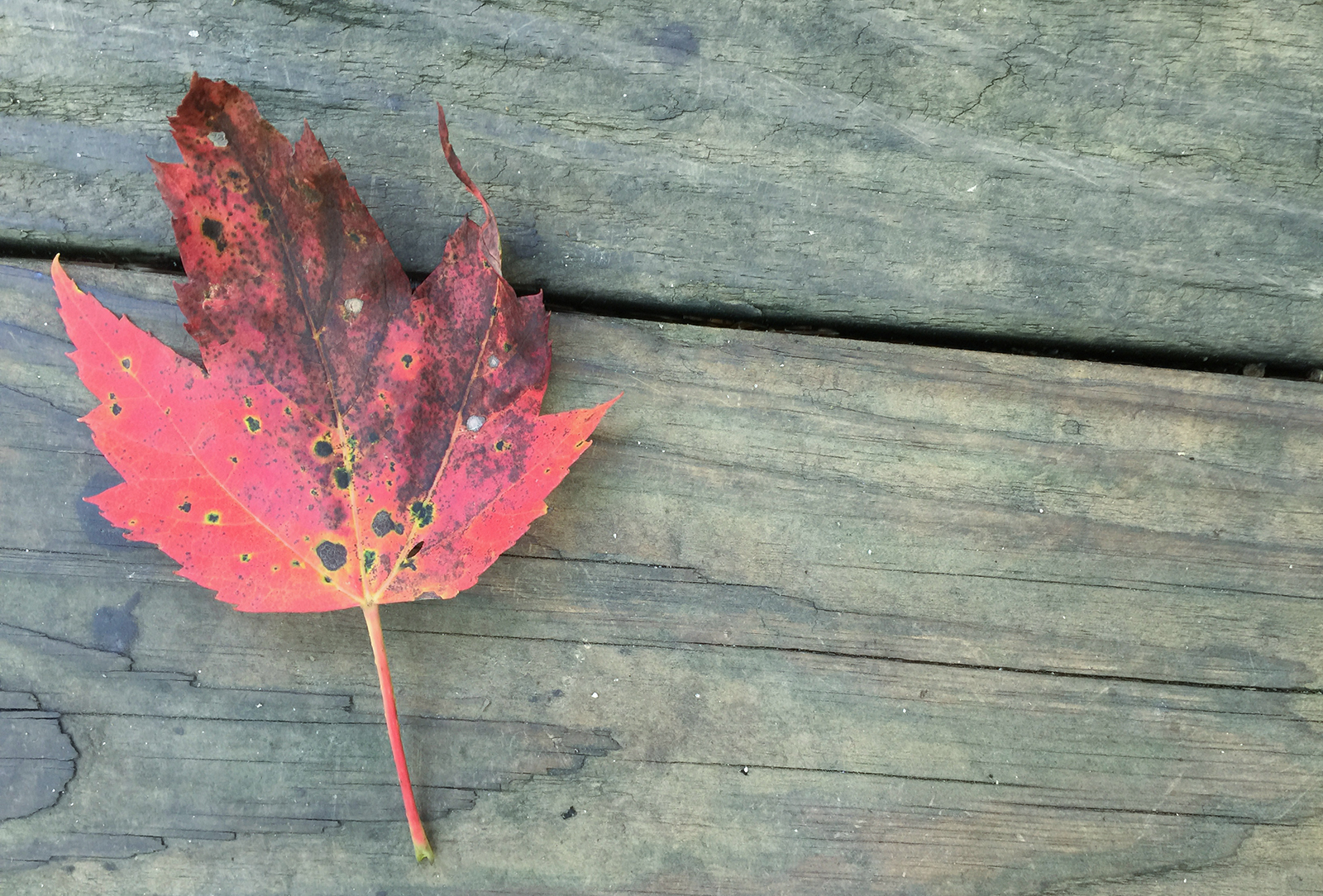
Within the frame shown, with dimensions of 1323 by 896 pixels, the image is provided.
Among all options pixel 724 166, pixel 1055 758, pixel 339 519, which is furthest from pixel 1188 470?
pixel 339 519

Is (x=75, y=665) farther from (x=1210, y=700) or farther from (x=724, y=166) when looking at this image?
(x=1210, y=700)

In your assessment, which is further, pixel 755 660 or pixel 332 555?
pixel 755 660

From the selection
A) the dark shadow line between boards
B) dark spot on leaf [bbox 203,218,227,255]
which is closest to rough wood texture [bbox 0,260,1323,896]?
the dark shadow line between boards

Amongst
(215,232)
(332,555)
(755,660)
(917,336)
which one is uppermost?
(215,232)

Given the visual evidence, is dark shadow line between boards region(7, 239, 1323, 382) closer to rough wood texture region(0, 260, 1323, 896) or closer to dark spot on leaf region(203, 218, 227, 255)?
rough wood texture region(0, 260, 1323, 896)

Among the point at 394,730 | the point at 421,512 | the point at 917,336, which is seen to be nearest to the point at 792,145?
the point at 917,336

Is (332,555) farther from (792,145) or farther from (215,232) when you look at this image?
(792,145)
